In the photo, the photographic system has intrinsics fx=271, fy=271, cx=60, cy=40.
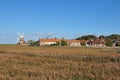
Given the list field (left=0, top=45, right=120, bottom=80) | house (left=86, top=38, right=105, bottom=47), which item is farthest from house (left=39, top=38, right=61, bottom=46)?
field (left=0, top=45, right=120, bottom=80)

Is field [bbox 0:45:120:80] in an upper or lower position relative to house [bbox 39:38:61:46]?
lower

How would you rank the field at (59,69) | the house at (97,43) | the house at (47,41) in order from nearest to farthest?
the field at (59,69) → the house at (97,43) → the house at (47,41)

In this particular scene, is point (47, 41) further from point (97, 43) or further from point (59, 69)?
point (59, 69)

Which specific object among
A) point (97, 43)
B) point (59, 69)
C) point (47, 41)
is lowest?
point (59, 69)

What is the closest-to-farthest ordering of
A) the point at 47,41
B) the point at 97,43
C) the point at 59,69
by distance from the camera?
the point at 59,69
the point at 97,43
the point at 47,41

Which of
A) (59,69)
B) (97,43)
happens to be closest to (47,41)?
(97,43)

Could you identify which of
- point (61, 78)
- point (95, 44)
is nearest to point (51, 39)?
point (95, 44)

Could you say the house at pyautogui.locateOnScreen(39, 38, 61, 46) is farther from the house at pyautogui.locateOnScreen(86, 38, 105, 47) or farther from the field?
the field

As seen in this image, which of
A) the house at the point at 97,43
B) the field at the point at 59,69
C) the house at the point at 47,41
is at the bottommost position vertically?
the field at the point at 59,69

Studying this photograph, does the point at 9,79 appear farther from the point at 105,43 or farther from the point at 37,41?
the point at 37,41

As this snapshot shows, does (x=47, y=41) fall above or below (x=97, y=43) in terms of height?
above

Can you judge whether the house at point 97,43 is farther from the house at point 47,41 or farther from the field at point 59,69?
the field at point 59,69

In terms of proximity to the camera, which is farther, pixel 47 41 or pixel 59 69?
pixel 47 41

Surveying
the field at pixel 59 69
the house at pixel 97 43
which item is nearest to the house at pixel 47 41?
the house at pixel 97 43
